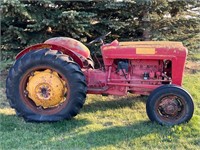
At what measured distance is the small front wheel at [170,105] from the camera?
446 cm

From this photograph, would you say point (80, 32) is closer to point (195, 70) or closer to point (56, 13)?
point (56, 13)

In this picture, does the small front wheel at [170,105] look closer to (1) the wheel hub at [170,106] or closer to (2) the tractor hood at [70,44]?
(1) the wheel hub at [170,106]

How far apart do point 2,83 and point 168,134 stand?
358 centimetres

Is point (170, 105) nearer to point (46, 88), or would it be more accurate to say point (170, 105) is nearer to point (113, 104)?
point (113, 104)

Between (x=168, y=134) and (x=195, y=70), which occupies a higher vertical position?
(x=168, y=134)

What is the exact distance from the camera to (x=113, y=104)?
18.2 feet

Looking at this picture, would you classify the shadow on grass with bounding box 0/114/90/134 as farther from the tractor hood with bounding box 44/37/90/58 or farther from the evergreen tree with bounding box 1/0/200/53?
the evergreen tree with bounding box 1/0/200/53

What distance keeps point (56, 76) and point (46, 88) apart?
21 centimetres

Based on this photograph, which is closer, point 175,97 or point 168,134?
point 168,134

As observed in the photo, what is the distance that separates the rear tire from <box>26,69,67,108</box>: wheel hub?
0.13 feet

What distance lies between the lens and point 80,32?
22.4 feet

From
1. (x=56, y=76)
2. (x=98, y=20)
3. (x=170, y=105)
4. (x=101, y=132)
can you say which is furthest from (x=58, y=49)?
(x=98, y=20)

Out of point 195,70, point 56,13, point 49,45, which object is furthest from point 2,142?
point 195,70

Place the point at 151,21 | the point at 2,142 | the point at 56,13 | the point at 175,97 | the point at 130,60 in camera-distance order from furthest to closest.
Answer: the point at 151,21 < the point at 56,13 < the point at 130,60 < the point at 175,97 < the point at 2,142
